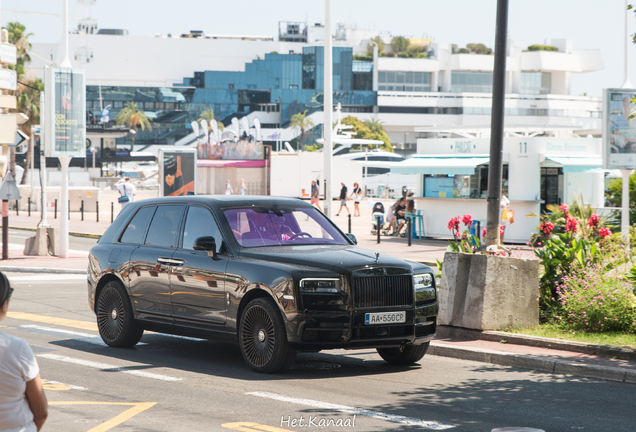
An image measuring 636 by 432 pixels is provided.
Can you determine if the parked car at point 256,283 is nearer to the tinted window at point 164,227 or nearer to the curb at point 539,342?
the tinted window at point 164,227

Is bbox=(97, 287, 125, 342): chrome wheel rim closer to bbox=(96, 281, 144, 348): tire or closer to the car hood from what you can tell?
bbox=(96, 281, 144, 348): tire

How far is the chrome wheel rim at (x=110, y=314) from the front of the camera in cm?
959

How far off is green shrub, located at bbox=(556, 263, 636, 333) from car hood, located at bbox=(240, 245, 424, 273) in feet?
8.35

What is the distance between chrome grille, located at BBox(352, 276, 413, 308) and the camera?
7.78m

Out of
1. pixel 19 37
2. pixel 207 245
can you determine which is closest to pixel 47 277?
pixel 207 245

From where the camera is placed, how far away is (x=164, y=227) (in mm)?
9438

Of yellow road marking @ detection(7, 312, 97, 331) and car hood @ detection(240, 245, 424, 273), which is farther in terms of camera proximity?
yellow road marking @ detection(7, 312, 97, 331)

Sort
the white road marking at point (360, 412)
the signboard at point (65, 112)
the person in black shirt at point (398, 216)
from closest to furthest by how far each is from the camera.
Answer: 1. the white road marking at point (360, 412)
2. the signboard at point (65, 112)
3. the person in black shirt at point (398, 216)

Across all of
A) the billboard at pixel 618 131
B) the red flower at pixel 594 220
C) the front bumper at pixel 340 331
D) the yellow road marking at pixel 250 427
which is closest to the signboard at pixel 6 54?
the billboard at pixel 618 131

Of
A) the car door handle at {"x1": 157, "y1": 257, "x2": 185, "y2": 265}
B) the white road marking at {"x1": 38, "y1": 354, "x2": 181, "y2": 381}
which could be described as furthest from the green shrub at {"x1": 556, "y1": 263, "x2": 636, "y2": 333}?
the white road marking at {"x1": 38, "y1": 354, "x2": 181, "y2": 381}

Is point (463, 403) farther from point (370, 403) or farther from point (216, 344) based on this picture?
point (216, 344)

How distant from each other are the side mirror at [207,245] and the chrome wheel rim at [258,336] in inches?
33.2

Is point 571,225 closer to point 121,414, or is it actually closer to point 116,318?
point 116,318

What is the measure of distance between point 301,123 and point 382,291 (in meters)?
137
